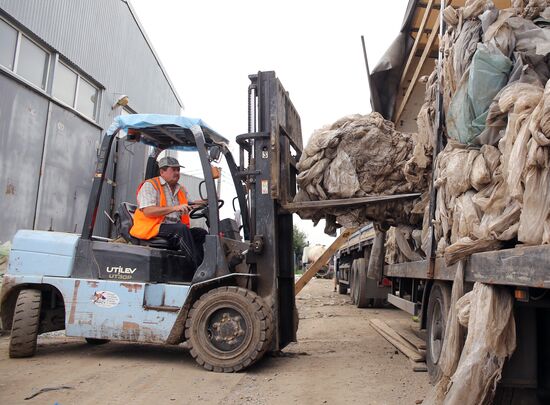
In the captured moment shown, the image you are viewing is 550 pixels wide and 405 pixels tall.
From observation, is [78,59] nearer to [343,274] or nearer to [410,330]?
[410,330]

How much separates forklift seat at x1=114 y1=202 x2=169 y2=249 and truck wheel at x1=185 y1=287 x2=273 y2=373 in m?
0.87

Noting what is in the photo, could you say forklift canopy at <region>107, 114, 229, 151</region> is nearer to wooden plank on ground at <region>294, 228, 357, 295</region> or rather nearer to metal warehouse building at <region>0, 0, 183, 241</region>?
metal warehouse building at <region>0, 0, 183, 241</region>

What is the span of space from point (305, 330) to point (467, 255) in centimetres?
539

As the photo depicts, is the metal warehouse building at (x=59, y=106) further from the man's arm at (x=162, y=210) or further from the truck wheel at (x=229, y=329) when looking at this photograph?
the truck wheel at (x=229, y=329)

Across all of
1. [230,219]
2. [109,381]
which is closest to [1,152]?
[230,219]

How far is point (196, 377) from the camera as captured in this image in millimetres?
4715

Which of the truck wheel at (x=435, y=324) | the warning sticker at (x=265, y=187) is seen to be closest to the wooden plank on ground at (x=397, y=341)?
the truck wheel at (x=435, y=324)

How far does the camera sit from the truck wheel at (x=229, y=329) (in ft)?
16.1

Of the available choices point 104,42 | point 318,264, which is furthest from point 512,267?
point 104,42

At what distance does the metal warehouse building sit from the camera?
29.4ft

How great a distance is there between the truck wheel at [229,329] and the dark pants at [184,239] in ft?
1.82

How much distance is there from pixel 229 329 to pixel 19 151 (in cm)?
642

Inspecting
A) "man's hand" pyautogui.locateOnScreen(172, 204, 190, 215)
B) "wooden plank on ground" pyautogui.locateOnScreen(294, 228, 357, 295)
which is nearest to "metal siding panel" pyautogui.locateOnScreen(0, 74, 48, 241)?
"man's hand" pyautogui.locateOnScreen(172, 204, 190, 215)

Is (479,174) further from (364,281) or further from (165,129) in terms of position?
(364,281)
